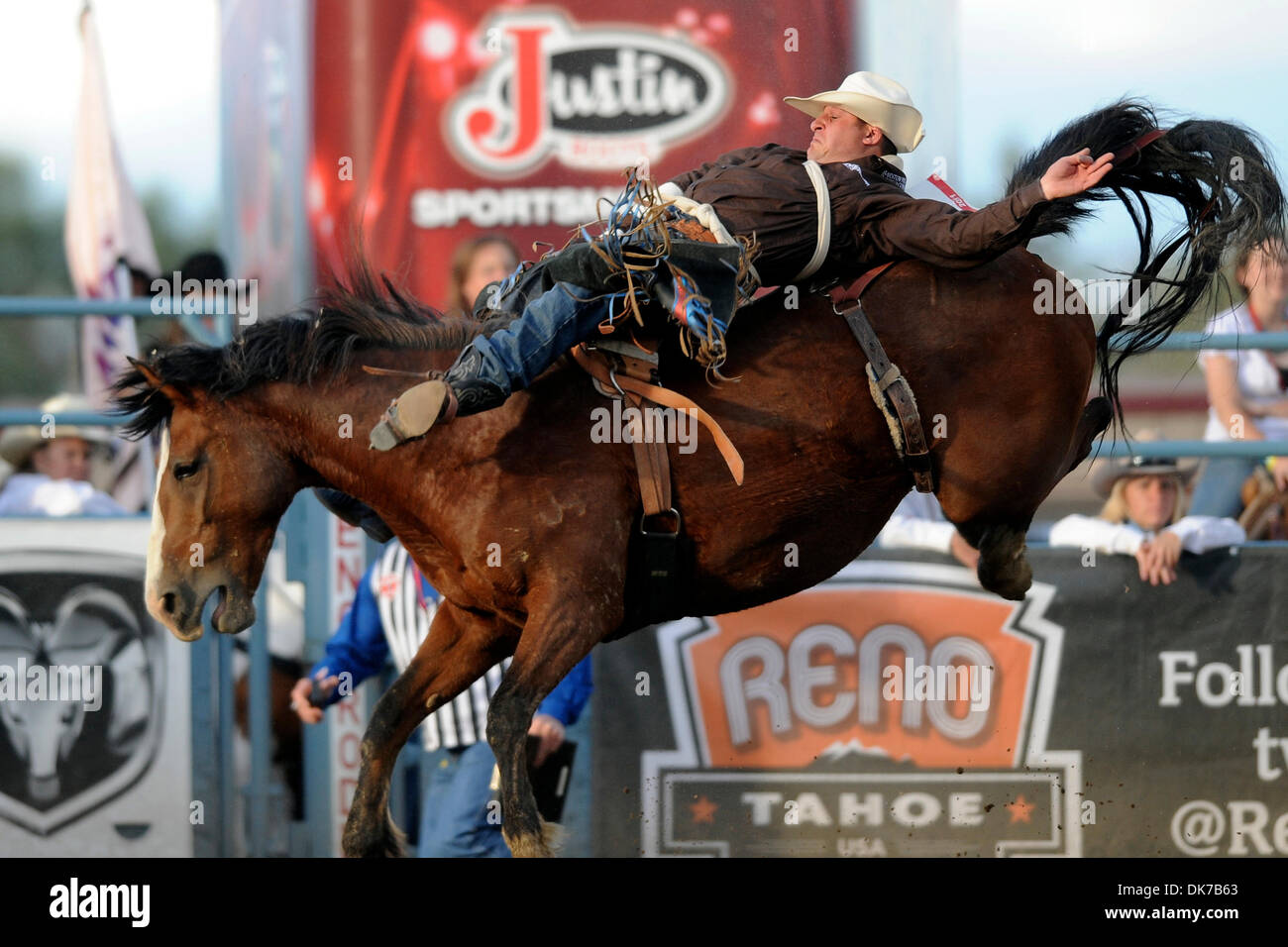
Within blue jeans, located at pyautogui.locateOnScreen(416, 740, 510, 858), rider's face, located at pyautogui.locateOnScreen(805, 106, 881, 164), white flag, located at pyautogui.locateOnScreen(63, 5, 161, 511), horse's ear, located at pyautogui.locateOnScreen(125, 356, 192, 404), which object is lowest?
blue jeans, located at pyautogui.locateOnScreen(416, 740, 510, 858)

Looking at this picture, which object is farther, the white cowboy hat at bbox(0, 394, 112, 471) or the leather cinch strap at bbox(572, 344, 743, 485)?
the white cowboy hat at bbox(0, 394, 112, 471)

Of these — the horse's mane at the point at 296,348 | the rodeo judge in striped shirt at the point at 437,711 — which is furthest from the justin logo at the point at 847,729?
the horse's mane at the point at 296,348

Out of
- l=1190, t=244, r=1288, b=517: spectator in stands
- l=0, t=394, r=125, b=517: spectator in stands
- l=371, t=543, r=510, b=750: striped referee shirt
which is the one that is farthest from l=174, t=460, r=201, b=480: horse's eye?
l=1190, t=244, r=1288, b=517: spectator in stands

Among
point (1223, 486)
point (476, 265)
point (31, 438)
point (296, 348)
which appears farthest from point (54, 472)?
point (1223, 486)

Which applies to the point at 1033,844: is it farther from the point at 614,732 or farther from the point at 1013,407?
the point at 1013,407

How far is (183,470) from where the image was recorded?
14.3 ft

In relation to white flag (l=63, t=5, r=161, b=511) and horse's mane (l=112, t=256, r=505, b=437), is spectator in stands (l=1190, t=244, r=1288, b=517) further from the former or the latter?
white flag (l=63, t=5, r=161, b=511)

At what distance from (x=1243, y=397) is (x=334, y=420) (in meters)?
3.84

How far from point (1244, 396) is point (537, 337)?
3531 mm

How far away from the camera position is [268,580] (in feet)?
20.9

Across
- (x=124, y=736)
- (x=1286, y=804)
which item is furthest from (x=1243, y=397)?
(x=124, y=736)

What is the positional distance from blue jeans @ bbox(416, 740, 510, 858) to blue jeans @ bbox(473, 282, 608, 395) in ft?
7.06

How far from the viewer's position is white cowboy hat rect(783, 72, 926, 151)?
4.38 meters

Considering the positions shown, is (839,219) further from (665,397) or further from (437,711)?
(437,711)
